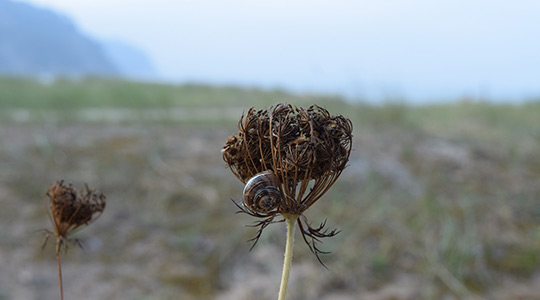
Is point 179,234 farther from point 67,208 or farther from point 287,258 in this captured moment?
point 287,258

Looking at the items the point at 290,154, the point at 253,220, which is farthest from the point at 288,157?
the point at 253,220

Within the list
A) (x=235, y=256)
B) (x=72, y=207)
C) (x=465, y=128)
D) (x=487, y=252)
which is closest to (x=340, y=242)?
(x=235, y=256)

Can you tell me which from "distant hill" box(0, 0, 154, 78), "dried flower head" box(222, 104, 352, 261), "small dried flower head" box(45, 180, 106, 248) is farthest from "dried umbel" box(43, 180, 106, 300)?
"distant hill" box(0, 0, 154, 78)

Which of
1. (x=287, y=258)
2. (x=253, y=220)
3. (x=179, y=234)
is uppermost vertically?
(x=287, y=258)

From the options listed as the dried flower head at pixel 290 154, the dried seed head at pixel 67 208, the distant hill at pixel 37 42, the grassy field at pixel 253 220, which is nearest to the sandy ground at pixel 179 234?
the grassy field at pixel 253 220

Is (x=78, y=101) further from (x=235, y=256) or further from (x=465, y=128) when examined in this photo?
(x=465, y=128)

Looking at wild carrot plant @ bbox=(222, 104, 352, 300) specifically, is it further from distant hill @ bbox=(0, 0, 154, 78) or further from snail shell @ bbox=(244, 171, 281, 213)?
distant hill @ bbox=(0, 0, 154, 78)

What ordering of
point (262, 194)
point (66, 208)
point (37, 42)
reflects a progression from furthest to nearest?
point (37, 42) → point (66, 208) → point (262, 194)

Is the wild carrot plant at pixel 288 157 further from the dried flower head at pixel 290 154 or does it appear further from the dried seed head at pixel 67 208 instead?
the dried seed head at pixel 67 208
